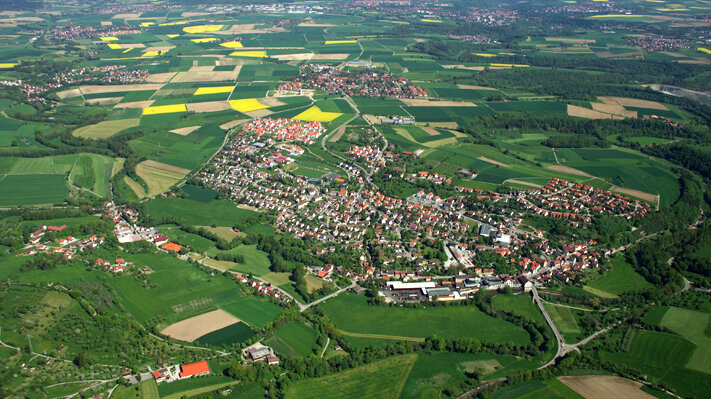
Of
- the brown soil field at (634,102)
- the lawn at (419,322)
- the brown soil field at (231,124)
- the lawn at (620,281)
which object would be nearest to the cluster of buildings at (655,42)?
the brown soil field at (634,102)

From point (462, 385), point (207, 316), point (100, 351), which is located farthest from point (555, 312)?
point (100, 351)

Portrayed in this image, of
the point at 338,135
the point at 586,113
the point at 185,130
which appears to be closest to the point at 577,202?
the point at 338,135

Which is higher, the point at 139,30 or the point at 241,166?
the point at 139,30

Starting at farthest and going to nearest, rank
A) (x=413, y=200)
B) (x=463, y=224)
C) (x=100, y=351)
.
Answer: (x=413, y=200) → (x=463, y=224) → (x=100, y=351)

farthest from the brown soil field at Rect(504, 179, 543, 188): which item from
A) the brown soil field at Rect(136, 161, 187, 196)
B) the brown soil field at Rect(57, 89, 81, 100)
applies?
the brown soil field at Rect(57, 89, 81, 100)

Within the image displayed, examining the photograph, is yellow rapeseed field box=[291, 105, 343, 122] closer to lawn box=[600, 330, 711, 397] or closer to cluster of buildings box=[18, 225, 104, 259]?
cluster of buildings box=[18, 225, 104, 259]

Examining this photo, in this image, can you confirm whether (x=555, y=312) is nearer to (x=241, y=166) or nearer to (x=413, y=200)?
(x=413, y=200)
